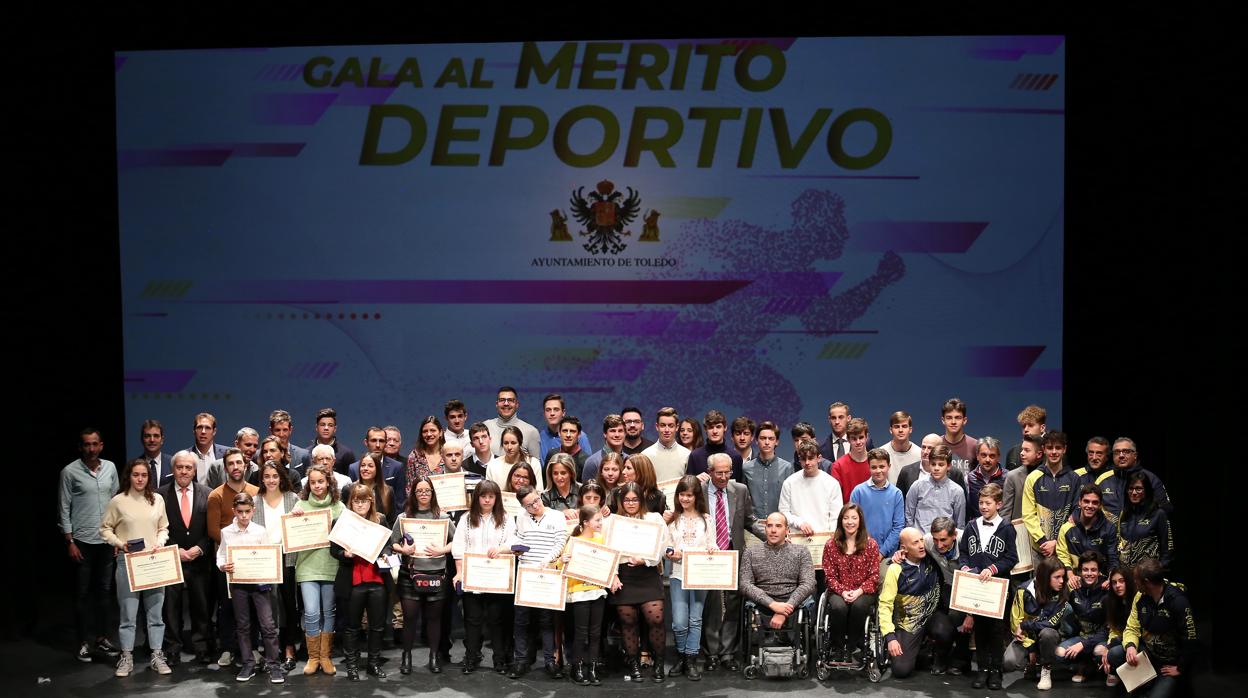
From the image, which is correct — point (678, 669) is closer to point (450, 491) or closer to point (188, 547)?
point (450, 491)

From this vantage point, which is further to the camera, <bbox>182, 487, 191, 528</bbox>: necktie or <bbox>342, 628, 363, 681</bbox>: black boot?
<bbox>182, 487, 191, 528</bbox>: necktie

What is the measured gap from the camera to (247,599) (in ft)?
23.1

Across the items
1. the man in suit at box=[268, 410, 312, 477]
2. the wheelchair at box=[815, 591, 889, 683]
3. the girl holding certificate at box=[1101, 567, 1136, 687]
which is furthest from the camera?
the man in suit at box=[268, 410, 312, 477]

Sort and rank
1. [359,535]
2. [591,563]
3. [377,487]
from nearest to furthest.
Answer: [591,563], [359,535], [377,487]

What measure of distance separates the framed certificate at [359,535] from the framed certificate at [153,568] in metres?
1.07

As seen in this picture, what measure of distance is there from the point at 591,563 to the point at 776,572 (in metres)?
1.18

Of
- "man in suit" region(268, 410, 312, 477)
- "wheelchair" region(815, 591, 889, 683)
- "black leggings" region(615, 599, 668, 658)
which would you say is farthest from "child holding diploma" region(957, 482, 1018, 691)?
"man in suit" region(268, 410, 312, 477)

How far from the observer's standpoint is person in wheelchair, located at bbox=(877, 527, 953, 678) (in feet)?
22.8

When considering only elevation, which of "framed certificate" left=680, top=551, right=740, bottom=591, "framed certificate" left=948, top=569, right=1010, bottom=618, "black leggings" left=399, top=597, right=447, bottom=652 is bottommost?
"black leggings" left=399, top=597, right=447, bottom=652

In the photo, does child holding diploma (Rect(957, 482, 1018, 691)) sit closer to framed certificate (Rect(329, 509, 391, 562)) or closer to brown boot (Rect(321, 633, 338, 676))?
framed certificate (Rect(329, 509, 391, 562))

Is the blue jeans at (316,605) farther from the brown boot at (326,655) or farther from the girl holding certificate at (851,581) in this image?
the girl holding certificate at (851,581)

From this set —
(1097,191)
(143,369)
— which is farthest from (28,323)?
(1097,191)

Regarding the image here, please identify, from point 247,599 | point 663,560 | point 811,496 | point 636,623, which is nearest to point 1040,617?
point 811,496

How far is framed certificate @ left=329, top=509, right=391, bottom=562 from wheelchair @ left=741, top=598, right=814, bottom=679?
92.5 inches
